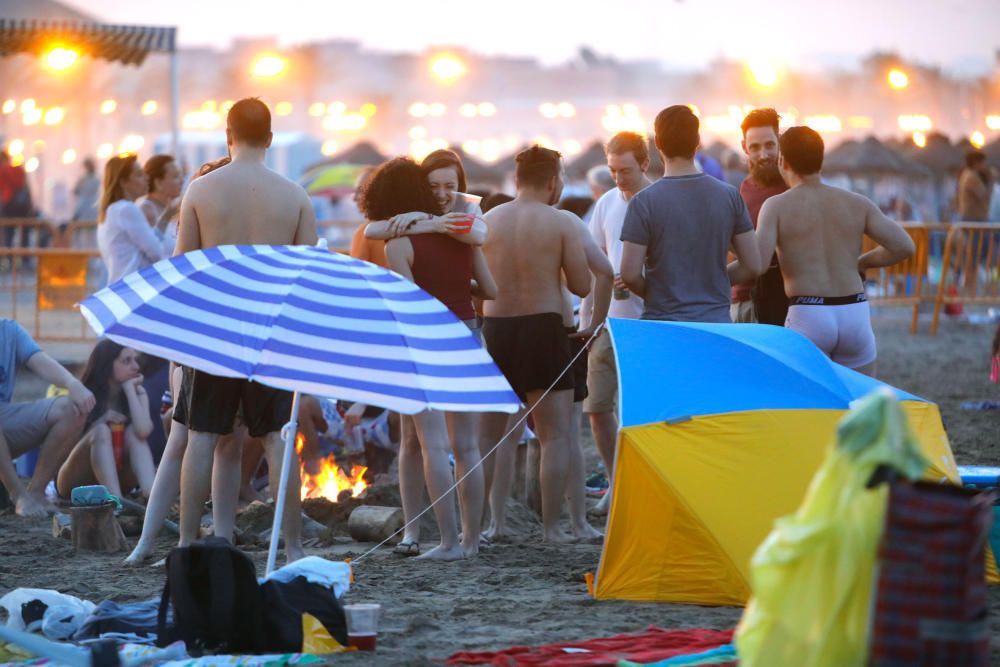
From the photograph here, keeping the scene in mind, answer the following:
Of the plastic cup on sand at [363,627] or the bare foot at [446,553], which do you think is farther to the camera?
the bare foot at [446,553]

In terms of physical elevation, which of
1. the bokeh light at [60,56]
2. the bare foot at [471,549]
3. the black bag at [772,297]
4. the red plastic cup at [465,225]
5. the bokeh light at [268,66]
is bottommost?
the bare foot at [471,549]

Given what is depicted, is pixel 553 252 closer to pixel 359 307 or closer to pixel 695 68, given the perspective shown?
pixel 359 307

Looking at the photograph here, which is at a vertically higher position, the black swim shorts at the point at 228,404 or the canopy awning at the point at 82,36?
the canopy awning at the point at 82,36

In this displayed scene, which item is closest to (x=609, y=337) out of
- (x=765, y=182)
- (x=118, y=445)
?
(x=765, y=182)

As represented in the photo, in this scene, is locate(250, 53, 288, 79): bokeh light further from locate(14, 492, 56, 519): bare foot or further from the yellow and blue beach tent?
the yellow and blue beach tent

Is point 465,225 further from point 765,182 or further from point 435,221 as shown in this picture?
point 765,182

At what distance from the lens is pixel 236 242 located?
5984 mm

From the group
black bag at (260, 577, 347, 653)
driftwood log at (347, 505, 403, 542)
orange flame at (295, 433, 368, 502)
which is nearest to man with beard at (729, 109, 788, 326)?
driftwood log at (347, 505, 403, 542)

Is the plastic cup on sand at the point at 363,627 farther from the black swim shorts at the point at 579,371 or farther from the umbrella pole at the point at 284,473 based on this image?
the black swim shorts at the point at 579,371

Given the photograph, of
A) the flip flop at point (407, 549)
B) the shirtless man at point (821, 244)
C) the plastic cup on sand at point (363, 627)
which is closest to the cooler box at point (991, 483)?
the shirtless man at point (821, 244)

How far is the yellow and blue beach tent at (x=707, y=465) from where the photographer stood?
16.9 feet

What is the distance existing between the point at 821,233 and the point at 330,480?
3.18 m

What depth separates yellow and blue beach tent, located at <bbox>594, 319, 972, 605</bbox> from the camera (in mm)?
5164

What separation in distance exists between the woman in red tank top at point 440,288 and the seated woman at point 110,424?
2002 millimetres
